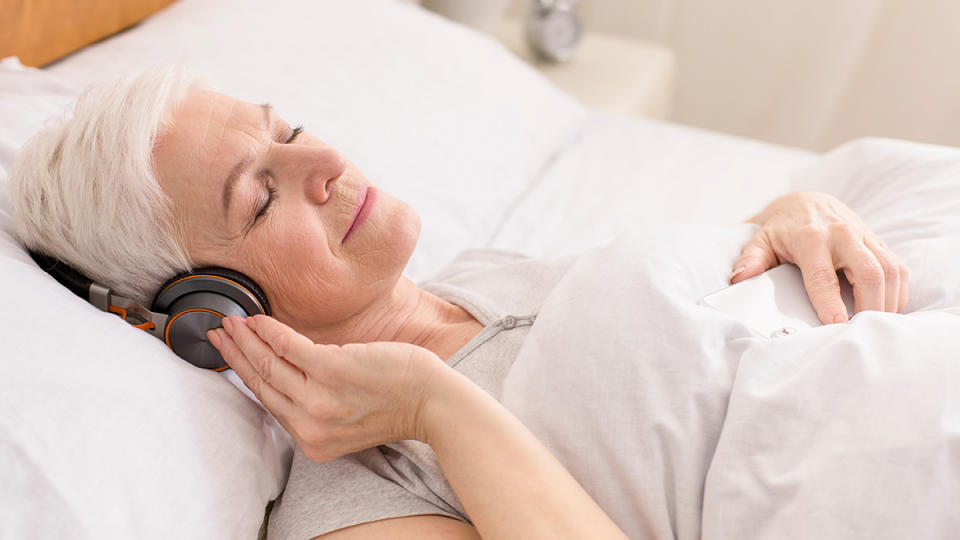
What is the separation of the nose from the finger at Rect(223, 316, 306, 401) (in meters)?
0.20

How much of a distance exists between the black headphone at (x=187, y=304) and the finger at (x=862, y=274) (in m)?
0.81

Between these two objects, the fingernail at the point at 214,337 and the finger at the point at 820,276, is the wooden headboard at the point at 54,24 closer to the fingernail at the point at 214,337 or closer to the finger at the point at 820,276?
the fingernail at the point at 214,337

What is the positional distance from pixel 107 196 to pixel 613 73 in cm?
205

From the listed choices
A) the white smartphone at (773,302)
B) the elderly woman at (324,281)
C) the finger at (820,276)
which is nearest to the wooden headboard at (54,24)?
the elderly woman at (324,281)

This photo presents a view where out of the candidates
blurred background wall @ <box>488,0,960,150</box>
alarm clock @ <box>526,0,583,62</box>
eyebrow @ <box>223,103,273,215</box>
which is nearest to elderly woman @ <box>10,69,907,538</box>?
eyebrow @ <box>223,103,273,215</box>

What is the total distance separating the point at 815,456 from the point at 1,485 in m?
0.80

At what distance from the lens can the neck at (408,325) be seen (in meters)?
1.15

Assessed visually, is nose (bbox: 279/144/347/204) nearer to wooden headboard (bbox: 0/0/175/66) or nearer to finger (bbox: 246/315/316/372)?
finger (bbox: 246/315/316/372)

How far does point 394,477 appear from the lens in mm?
959

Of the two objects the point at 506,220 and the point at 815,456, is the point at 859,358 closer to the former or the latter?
the point at 815,456

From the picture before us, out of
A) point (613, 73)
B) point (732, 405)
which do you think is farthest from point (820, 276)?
point (613, 73)

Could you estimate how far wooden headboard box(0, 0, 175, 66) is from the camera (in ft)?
4.35

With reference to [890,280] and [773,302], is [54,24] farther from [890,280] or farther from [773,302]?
[890,280]

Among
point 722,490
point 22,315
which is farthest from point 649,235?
point 22,315
